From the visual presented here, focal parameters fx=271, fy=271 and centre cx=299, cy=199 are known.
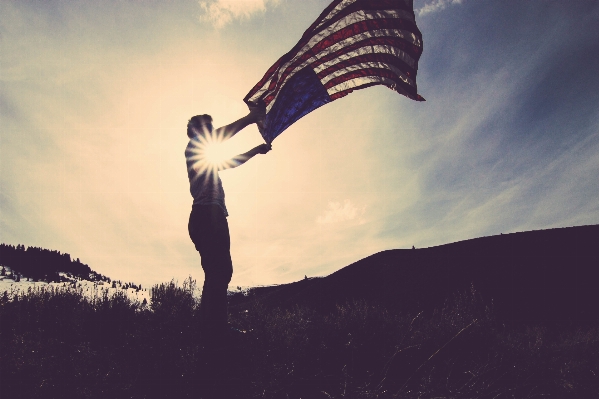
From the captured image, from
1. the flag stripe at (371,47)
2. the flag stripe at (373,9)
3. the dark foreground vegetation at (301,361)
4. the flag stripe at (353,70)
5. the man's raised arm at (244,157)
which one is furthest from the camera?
the flag stripe at (353,70)

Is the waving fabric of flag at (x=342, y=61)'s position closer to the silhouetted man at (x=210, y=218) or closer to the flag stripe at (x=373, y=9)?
the flag stripe at (x=373, y=9)

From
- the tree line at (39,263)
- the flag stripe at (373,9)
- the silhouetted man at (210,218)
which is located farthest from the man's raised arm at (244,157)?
the tree line at (39,263)

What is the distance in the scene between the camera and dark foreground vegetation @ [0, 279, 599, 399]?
2.13 meters

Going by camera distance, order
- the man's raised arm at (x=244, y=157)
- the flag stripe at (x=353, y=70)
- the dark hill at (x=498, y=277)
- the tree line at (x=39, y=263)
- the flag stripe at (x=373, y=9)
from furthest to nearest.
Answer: the tree line at (x=39, y=263) → the dark hill at (x=498, y=277) → the flag stripe at (x=353, y=70) → the flag stripe at (x=373, y=9) → the man's raised arm at (x=244, y=157)

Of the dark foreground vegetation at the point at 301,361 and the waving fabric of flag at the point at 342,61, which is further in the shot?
the waving fabric of flag at the point at 342,61

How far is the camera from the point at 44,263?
484 inches

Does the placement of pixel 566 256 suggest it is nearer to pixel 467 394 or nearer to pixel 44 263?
pixel 467 394

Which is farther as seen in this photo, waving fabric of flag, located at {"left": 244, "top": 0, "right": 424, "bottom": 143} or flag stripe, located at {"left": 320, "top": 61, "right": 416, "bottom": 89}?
flag stripe, located at {"left": 320, "top": 61, "right": 416, "bottom": 89}

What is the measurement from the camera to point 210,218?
2387mm

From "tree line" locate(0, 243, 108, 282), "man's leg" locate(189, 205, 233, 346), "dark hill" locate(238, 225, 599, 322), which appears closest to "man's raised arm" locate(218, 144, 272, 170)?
"man's leg" locate(189, 205, 233, 346)

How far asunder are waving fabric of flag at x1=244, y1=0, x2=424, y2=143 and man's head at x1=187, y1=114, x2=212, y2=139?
0.69m

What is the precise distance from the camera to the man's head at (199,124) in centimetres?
267

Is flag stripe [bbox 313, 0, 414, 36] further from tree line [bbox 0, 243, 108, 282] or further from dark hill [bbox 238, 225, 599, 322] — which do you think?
tree line [bbox 0, 243, 108, 282]

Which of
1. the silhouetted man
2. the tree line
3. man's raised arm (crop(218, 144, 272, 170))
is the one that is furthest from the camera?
the tree line
